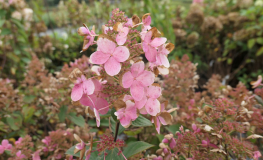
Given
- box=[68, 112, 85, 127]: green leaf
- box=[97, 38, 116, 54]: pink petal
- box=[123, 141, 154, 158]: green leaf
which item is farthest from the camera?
box=[68, 112, 85, 127]: green leaf

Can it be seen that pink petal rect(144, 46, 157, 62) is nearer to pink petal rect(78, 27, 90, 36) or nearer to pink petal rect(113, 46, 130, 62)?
pink petal rect(113, 46, 130, 62)

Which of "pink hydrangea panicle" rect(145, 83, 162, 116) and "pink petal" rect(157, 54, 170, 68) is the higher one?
"pink petal" rect(157, 54, 170, 68)

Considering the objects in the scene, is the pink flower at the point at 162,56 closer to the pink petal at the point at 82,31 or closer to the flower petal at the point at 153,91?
the flower petal at the point at 153,91

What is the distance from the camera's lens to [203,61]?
2.51 meters

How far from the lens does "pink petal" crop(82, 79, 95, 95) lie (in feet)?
1.39

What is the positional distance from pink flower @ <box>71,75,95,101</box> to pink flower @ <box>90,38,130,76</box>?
5 cm

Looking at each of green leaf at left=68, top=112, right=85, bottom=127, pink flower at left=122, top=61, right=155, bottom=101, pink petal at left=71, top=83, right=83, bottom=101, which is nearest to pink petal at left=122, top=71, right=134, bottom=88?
pink flower at left=122, top=61, right=155, bottom=101

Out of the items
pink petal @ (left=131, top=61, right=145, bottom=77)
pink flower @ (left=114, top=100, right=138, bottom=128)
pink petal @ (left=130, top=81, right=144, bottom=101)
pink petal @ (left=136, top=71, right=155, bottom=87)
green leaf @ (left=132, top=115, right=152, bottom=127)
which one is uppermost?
pink petal @ (left=131, top=61, right=145, bottom=77)

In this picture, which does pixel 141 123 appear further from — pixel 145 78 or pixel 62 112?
pixel 62 112

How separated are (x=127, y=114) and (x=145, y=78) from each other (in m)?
0.10

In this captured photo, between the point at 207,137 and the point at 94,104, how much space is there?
0.38 m

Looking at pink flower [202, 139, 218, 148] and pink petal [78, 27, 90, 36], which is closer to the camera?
pink petal [78, 27, 90, 36]

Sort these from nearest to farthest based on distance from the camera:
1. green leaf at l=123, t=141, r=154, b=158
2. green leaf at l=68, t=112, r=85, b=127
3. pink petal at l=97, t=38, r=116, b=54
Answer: pink petal at l=97, t=38, r=116, b=54
green leaf at l=123, t=141, r=154, b=158
green leaf at l=68, t=112, r=85, b=127

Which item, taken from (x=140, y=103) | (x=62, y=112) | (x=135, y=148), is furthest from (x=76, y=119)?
(x=140, y=103)
